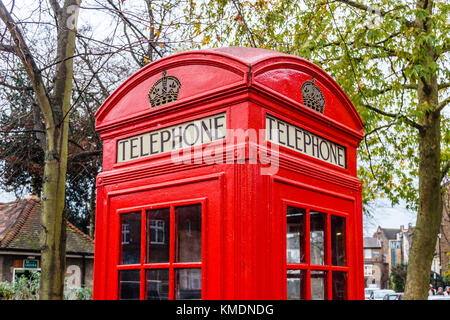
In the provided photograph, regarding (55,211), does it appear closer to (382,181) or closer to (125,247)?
(125,247)

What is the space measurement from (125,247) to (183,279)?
0.50m

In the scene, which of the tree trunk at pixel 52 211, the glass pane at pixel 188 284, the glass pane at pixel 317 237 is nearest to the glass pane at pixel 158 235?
the glass pane at pixel 188 284

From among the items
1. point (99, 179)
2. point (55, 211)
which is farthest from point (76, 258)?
point (99, 179)

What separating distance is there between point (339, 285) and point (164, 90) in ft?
5.30

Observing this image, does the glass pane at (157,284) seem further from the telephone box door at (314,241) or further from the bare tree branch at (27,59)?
the bare tree branch at (27,59)

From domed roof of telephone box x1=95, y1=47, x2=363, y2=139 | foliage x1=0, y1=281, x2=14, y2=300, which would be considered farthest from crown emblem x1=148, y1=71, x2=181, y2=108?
foliage x1=0, y1=281, x2=14, y2=300

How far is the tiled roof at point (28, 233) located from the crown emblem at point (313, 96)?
18282mm

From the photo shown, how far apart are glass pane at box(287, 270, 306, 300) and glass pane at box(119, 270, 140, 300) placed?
845 mm

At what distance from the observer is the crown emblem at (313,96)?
3.07 metres

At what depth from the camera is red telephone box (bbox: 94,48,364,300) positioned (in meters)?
2.51

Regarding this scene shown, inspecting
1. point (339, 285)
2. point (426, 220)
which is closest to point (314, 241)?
point (339, 285)

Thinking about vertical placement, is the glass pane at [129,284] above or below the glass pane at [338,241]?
below

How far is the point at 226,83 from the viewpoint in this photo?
2666 millimetres

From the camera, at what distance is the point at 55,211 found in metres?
5.35
